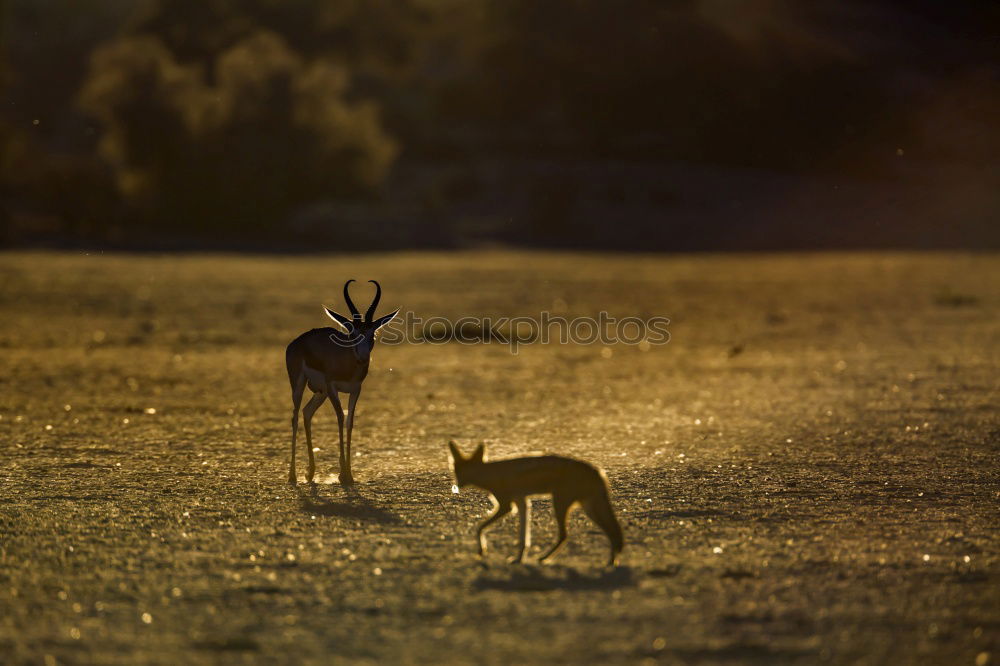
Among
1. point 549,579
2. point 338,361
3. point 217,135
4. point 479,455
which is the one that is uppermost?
point 217,135

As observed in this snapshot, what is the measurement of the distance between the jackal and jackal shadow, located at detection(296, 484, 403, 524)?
4.71 feet

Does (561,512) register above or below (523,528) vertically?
above

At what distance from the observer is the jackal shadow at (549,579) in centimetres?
722

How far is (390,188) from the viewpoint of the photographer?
6438 cm

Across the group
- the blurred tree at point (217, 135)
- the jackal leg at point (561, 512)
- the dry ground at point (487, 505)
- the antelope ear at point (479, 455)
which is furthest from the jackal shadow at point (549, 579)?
the blurred tree at point (217, 135)

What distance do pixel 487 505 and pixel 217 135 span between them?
45666 mm

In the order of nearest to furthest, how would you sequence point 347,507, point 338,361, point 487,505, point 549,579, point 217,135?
point 549,579 < point 347,507 < point 487,505 < point 338,361 < point 217,135

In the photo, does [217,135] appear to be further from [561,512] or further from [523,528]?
[561,512]

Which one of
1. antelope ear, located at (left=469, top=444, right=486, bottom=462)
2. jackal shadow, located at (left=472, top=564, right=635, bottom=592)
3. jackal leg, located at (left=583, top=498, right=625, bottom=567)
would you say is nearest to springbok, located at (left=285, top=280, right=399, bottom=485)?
antelope ear, located at (left=469, top=444, right=486, bottom=462)

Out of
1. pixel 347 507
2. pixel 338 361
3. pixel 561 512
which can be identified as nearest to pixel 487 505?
pixel 347 507

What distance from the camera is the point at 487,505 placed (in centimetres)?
951

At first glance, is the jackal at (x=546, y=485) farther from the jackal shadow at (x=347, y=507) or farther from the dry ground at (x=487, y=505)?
the jackal shadow at (x=347, y=507)

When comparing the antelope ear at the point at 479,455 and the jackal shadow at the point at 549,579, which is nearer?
the jackal shadow at the point at 549,579

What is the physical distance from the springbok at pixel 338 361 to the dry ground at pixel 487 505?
486mm
